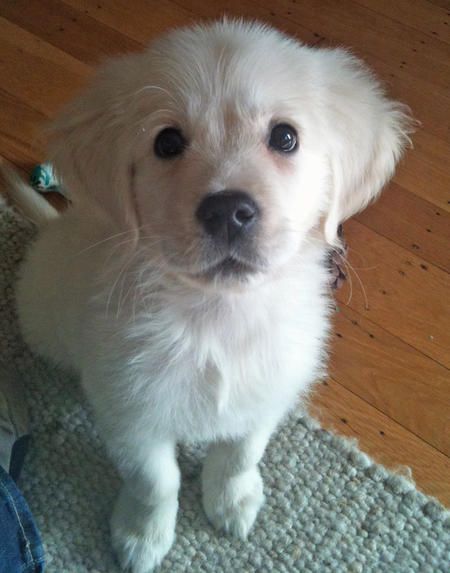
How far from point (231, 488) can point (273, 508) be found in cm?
15

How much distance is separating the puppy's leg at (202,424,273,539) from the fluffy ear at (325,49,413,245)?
0.54 meters

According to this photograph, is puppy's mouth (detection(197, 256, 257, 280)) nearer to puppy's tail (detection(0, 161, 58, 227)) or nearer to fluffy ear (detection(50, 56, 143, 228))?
fluffy ear (detection(50, 56, 143, 228))

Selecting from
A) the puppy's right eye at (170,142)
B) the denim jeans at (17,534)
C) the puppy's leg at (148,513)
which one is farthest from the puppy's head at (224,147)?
the denim jeans at (17,534)

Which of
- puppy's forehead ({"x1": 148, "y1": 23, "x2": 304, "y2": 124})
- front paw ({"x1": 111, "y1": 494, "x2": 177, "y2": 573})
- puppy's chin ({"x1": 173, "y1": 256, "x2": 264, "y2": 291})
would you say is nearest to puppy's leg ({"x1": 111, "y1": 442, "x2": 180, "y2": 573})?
front paw ({"x1": 111, "y1": 494, "x2": 177, "y2": 573})

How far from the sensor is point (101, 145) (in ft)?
3.32

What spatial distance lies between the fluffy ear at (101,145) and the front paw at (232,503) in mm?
656

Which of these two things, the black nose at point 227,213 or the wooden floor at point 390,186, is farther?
the wooden floor at point 390,186

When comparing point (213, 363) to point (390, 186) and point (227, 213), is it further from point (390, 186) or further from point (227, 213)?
point (390, 186)

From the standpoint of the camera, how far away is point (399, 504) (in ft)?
4.74

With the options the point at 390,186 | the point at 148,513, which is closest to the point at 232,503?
the point at 148,513

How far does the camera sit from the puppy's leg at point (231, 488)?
132 centimetres

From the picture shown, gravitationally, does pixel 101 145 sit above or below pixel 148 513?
above

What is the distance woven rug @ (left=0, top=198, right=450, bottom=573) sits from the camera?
1.35 m

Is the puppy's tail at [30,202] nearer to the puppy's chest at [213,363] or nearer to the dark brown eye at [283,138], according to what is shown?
the puppy's chest at [213,363]
